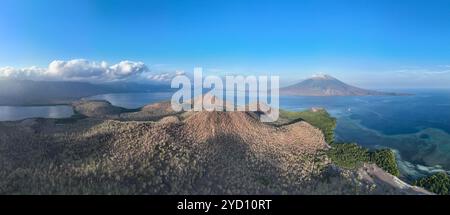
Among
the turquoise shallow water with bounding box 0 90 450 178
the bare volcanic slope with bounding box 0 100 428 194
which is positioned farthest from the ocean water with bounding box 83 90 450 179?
the bare volcanic slope with bounding box 0 100 428 194

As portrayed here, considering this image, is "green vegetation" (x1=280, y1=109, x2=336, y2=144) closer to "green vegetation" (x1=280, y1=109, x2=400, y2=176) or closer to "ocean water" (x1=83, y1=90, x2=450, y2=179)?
"ocean water" (x1=83, y1=90, x2=450, y2=179)

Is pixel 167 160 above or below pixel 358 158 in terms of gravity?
above

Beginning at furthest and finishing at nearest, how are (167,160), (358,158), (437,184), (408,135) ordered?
1. (408,135)
2. (358,158)
3. (437,184)
4. (167,160)

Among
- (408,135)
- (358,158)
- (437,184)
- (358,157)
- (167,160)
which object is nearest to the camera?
(167,160)

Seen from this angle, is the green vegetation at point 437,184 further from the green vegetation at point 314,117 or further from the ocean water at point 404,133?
the green vegetation at point 314,117

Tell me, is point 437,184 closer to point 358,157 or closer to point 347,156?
point 358,157

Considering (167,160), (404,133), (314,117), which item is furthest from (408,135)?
(167,160)
